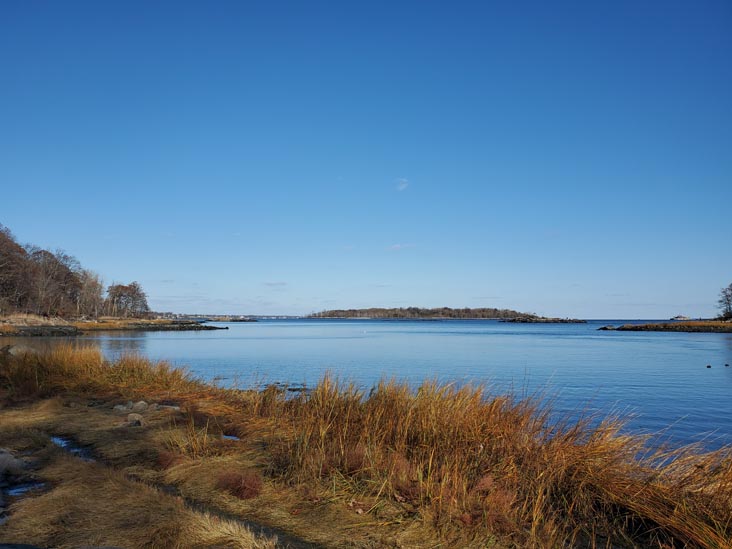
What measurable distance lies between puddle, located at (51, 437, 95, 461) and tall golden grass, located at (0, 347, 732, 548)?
1.63 m

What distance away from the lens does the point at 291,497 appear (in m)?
6.30

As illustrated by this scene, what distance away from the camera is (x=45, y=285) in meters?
97.2

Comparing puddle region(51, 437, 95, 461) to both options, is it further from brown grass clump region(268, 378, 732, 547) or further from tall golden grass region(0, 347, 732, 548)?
brown grass clump region(268, 378, 732, 547)

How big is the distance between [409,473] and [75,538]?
3.70 metres

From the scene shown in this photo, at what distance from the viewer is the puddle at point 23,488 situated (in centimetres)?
636

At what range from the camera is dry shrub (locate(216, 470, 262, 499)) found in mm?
6449

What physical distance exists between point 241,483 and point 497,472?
3325 mm

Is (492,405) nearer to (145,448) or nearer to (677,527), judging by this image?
(677,527)

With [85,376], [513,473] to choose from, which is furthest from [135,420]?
[513,473]

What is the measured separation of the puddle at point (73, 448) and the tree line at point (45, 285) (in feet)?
283

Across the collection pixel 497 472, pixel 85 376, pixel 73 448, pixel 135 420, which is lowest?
pixel 73 448

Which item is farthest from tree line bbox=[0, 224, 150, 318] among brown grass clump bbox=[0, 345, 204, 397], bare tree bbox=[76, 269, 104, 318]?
brown grass clump bbox=[0, 345, 204, 397]

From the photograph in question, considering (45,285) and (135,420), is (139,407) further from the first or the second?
(45,285)

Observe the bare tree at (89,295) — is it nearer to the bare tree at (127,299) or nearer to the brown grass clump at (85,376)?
the bare tree at (127,299)
